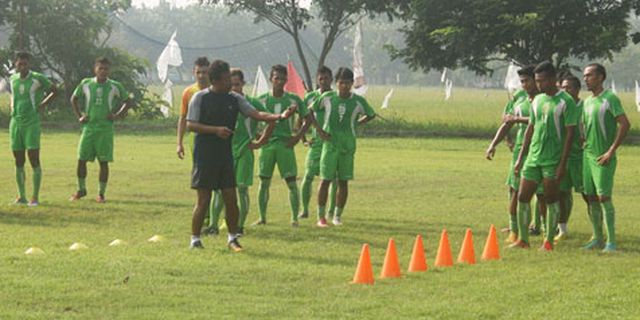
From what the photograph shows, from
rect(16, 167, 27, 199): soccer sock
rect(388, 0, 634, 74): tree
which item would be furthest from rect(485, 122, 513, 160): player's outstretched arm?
rect(388, 0, 634, 74): tree

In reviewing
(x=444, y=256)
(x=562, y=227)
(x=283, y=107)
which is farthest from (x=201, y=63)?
(x=562, y=227)

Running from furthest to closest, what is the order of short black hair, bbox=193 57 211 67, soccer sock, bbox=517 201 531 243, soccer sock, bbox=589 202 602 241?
short black hair, bbox=193 57 211 67 < soccer sock, bbox=589 202 602 241 < soccer sock, bbox=517 201 531 243

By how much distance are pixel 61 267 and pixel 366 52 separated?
5937 inches

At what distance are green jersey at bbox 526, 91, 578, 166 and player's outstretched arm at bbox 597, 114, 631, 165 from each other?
1.39 ft

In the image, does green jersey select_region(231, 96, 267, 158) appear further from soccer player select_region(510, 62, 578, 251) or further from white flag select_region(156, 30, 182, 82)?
white flag select_region(156, 30, 182, 82)

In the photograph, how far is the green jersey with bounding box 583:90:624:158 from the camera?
12.0 m

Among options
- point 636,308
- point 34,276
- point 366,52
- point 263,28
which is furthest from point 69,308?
point 366,52

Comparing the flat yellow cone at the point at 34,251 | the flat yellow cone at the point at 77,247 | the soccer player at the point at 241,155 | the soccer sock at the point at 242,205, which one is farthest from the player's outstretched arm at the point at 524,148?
the flat yellow cone at the point at 34,251

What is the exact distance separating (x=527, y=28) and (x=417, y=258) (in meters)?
27.6

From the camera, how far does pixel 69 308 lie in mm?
8500

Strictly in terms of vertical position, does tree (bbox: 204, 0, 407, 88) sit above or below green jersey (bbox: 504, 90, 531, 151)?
above

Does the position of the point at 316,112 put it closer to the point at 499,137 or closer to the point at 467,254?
the point at 499,137

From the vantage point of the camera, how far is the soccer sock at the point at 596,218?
490 inches

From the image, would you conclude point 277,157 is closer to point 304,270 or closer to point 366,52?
point 304,270
